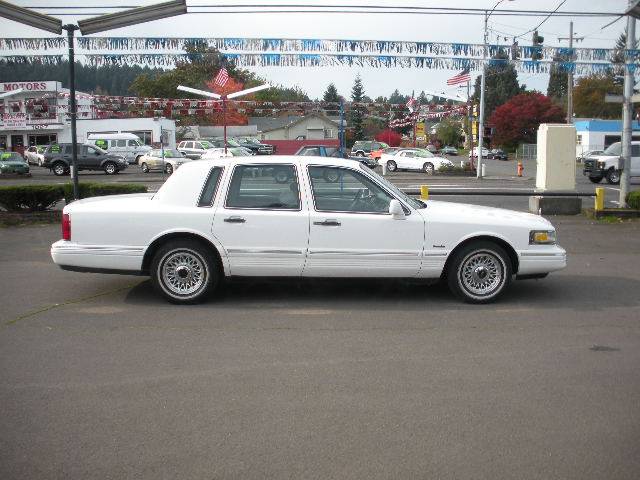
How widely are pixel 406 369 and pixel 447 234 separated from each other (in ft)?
7.79

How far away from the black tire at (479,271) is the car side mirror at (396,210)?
0.75 m

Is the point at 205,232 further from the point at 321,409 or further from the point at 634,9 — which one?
the point at 634,9

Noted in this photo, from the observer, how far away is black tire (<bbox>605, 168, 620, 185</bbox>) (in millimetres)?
31781

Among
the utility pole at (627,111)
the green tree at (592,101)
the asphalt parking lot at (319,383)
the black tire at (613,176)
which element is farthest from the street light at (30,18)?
the green tree at (592,101)

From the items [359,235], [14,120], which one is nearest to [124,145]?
[14,120]

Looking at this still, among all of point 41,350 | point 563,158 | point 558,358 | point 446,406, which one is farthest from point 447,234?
point 563,158

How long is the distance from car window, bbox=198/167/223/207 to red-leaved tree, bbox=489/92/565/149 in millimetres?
78160

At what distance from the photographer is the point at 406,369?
18.6 feet

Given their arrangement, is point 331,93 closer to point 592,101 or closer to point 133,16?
point 592,101

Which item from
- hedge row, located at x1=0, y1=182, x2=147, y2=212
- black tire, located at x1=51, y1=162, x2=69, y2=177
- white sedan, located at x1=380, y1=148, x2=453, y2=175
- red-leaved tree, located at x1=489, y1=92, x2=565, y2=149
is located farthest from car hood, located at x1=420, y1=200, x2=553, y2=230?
red-leaved tree, located at x1=489, y1=92, x2=565, y2=149

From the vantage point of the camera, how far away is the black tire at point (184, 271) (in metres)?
7.68

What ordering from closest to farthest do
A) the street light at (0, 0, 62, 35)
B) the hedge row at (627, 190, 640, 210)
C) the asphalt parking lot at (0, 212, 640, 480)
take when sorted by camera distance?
the asphalt parking lot at (0, 212, 640, 480) < the street light at (0, 0, 62, 35) < the hedge row at (627, 190, 640, 210)

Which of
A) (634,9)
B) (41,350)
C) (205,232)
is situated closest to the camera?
(41,350)

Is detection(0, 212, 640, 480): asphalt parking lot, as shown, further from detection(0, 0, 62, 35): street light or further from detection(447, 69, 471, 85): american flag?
detection(447, 69, 471, 85): american flag
